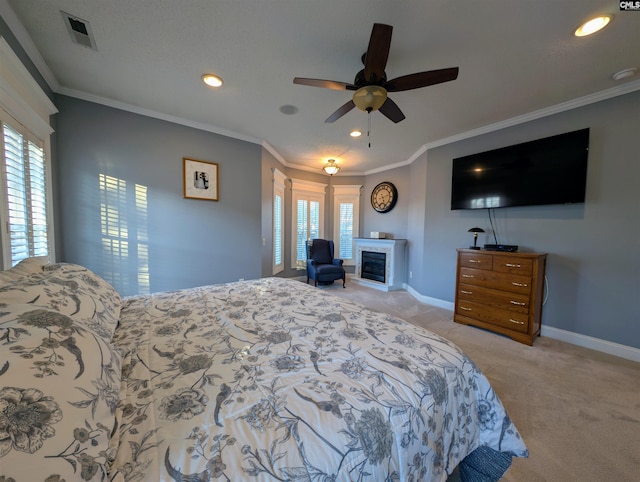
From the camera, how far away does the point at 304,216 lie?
5.45 m

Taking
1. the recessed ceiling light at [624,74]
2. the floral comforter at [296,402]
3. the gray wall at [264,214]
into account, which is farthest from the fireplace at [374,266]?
the floral comforter at [296,402]

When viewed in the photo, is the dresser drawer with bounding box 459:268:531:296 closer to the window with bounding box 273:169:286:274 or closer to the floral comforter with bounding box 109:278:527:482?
the floral comforter with bounding box 109:278:527:482

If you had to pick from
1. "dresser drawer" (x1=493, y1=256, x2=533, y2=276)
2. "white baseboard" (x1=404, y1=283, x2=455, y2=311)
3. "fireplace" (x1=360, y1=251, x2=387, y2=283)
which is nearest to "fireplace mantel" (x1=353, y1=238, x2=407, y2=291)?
"fireplace" (x1=360, y1=251, x2=387, y2=283)

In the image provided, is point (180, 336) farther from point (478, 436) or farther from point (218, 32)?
point (218, 32)

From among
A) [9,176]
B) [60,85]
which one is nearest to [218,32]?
[9,176]

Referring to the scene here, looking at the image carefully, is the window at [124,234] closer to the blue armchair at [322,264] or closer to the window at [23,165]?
the window at [23,165]

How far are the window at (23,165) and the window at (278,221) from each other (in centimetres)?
287

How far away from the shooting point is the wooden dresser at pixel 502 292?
254 centimetres

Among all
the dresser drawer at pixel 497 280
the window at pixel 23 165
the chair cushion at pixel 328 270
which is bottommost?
the chair cushion at pixel 328 270

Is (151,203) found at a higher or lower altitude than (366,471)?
higher

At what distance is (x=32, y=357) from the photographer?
59 cm

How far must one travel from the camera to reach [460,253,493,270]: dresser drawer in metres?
2.85

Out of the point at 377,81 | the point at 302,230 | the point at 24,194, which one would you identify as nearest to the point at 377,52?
the point at 377,81

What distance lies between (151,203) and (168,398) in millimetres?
2961
